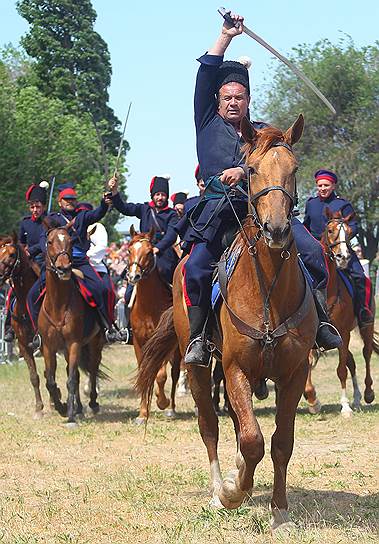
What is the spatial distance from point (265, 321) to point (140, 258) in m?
7.66

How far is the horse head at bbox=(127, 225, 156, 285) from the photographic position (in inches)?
572

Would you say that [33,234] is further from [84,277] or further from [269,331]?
[269,331]

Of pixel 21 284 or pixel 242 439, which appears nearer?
pixel 242 439

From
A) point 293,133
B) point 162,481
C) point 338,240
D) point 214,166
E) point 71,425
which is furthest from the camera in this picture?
point 338,240

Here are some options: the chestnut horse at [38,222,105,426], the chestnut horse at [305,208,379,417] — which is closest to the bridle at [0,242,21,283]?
the chestnut horse at [38,222,105,426]

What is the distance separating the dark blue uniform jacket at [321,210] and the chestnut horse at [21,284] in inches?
158

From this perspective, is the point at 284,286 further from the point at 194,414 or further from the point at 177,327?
the point at 194,414

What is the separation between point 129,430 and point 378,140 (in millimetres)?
40215

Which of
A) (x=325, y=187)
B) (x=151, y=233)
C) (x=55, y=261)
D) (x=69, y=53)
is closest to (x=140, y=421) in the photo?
(x=55, y=261)

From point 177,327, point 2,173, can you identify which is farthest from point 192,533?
point 2,173

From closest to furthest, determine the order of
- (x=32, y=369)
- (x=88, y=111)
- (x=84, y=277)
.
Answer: (x=84, y=277) < (x=32, y=369) < (x=88, y=111)

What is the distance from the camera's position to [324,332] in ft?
25.7

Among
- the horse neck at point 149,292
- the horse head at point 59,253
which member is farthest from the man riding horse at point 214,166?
the horse neck at point 149,292

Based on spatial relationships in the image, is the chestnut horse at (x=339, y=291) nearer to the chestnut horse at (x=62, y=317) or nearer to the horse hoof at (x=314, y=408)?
the horse hoof at (x=314, y=408)
